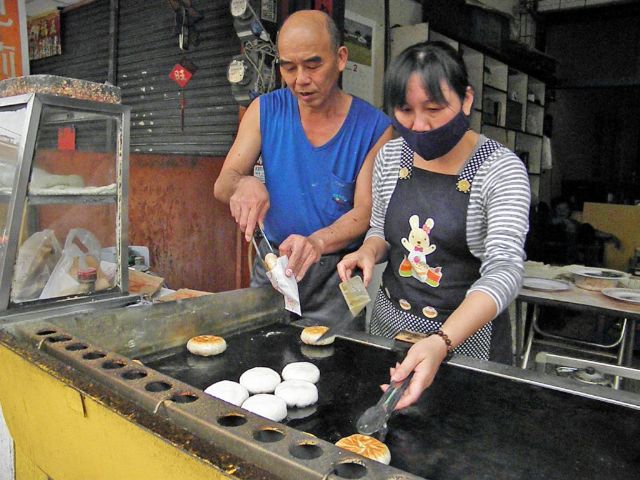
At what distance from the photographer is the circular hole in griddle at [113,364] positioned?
45.2 inches

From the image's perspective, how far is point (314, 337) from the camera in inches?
65.4

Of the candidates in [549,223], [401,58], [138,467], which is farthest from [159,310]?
[549,223]

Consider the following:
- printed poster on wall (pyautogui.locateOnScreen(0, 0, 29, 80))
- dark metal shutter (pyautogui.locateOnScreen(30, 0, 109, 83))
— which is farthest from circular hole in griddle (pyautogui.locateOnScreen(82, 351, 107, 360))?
dark metal shutter (pyautogui.locateOnScreen(30, 0, 109, 83))

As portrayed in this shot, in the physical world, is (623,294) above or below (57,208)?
below

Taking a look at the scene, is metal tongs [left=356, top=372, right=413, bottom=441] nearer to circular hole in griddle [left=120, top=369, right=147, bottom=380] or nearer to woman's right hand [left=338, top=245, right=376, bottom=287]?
circular hole in griddle [left=120, top=369, right=147, bottom=380]

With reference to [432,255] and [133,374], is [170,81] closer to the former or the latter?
[432,255]

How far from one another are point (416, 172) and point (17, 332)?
1.27 m

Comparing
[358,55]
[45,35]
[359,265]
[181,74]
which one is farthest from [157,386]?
[45,35]

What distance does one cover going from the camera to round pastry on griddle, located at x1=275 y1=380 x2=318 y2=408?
1.30 m

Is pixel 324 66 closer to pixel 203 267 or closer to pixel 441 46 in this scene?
pixel 441 46

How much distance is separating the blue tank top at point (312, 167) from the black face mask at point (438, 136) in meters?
0.54

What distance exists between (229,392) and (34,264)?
3.63 ft

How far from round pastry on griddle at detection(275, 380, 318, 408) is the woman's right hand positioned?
0.41 m

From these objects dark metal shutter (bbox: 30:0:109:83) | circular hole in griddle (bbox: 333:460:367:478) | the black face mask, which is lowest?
circular hole in griddle (bbox: 333:460:367:478)
